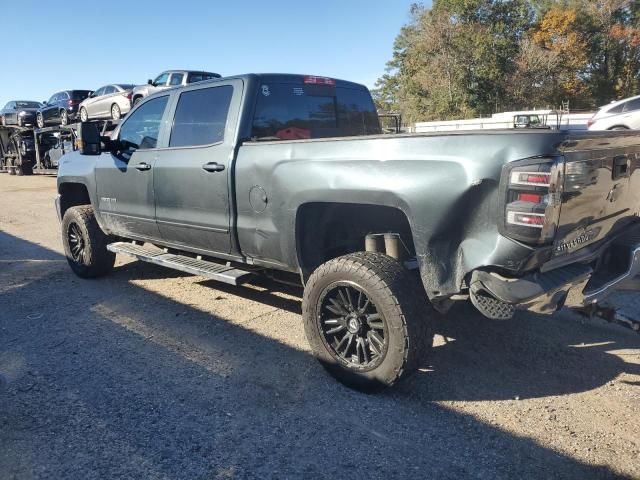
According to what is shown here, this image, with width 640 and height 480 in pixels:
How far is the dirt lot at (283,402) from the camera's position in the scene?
8.59 ft

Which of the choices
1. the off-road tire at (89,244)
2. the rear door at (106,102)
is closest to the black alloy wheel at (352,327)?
the off-road tire at (89,244)

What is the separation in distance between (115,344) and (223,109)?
2064 millimetres

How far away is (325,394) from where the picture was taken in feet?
10.8

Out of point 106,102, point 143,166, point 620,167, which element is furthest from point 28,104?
point 620,167

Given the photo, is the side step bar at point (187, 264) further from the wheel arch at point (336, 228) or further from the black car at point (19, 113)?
the black car at point (19, 113)

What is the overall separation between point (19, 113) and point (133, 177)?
19.8 meters

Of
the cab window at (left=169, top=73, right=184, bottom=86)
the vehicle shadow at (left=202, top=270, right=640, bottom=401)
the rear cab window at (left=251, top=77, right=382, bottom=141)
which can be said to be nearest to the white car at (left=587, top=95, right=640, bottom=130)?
the cab window at (left=169, top=73, right=184, bottom=86)

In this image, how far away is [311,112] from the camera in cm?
457

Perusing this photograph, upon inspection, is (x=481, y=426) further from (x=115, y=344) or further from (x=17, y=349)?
(x=17, y=349)

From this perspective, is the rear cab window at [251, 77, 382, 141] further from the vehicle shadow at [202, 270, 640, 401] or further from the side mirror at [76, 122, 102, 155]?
the side mirror at [76, 122, 102, 155]

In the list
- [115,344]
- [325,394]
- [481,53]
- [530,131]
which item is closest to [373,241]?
[325,394]

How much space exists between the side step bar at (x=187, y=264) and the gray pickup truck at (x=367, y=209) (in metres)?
0.02

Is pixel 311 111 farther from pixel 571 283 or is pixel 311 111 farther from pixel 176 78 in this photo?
pixel 176 78

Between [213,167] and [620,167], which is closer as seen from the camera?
[620,167]
